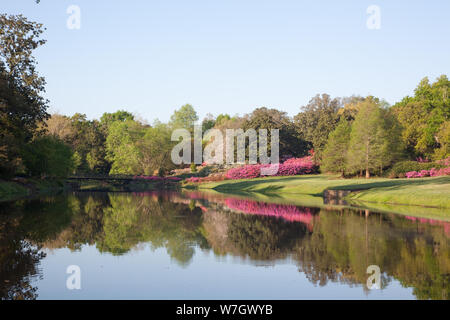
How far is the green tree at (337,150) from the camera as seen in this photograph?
6359 cm

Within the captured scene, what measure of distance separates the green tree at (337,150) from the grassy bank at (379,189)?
8.02 metres

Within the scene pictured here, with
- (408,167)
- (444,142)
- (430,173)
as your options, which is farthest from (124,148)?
(430,173)

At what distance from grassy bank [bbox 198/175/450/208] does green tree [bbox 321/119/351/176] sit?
26.3ft

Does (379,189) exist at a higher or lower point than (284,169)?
lower

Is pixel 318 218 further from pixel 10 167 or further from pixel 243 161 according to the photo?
pixel 243 161

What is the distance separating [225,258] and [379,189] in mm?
28876

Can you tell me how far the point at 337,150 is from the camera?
64.3m

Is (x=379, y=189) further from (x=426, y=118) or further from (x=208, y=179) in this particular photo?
(x=208, y=179)

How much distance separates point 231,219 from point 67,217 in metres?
8.86

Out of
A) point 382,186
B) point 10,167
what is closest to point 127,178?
point 10,167

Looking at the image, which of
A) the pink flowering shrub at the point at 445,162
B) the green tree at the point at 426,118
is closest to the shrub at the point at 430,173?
the pink flowering shrub at the point at 445,162

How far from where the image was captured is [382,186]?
140 feet

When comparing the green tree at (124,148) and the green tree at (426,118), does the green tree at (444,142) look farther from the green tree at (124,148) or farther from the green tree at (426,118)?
the green tree at (124,148)
